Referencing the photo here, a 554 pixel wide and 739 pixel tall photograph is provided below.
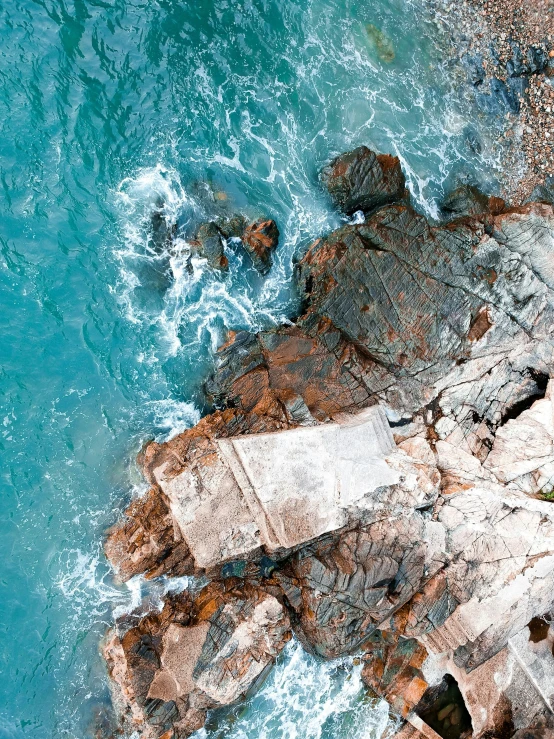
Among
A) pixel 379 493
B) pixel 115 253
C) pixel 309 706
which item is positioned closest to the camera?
pixel 379 493

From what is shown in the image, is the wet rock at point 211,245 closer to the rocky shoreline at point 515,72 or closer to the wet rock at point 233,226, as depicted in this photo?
the wet rock at point 233,226

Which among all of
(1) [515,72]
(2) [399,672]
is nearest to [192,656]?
(2) [399,672]

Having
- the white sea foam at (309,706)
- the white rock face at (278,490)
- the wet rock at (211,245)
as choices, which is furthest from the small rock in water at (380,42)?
the white sea foam at (309,706)

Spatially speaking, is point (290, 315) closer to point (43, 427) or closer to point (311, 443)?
point (311, 443)

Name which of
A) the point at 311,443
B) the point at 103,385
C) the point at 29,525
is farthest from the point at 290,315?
the point at 29,525

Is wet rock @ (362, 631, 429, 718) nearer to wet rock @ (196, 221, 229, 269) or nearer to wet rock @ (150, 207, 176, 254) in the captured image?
wet rock @ (196, 221, 229, 269)

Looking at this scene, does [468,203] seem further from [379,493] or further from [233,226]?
[379,493]
